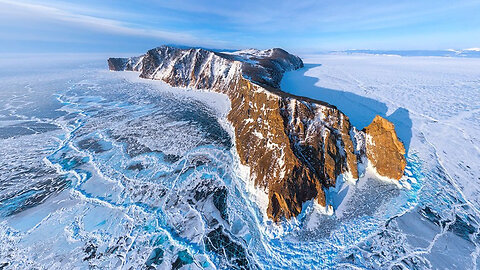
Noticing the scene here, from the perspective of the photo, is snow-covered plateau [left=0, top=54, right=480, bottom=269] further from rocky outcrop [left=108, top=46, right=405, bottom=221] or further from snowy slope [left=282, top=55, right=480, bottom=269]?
rocky outcrop [left=108, top=46, right=405, bottom=221]

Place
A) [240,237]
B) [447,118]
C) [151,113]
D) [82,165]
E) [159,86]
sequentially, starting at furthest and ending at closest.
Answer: [159,86]
[151,113]
[447,118]
[82,165]
[240,237]

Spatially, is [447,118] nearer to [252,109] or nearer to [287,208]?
[252,109]

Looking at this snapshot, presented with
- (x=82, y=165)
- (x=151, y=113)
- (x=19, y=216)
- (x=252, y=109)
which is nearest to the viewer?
(x=19, y=216)

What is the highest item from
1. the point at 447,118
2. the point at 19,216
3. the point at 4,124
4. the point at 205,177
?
the point at 447,118

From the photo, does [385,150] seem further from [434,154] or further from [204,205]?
[204,205]

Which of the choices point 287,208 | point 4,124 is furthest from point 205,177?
point 4,124
